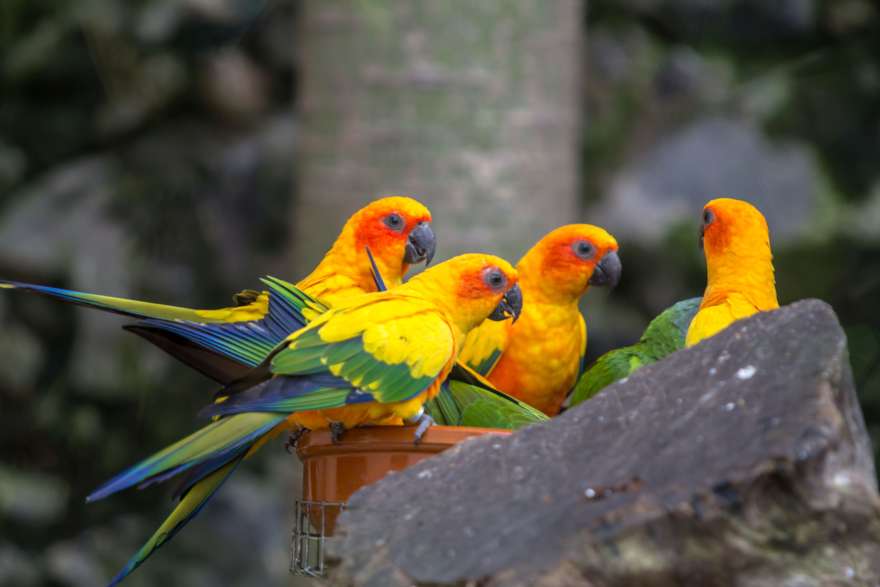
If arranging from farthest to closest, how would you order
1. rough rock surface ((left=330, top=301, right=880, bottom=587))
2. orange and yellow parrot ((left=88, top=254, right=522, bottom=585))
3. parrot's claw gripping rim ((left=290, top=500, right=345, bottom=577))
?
parrot's claw gripping rim ((left=290, top=500, right=345, bottom=577)), orange and yellow parrot ((left=88, top=254, right=522, bottom=585)), rough rock surface ((left=330, top=301, right=880, bottom=587))

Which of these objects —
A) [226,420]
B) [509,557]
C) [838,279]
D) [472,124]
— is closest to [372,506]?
[509,557]

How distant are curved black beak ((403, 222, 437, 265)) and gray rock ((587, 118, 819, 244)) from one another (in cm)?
221

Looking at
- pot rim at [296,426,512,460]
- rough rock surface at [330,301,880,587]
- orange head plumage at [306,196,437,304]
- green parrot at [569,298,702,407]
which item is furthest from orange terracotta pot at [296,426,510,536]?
orange head plumage at [306,196,437,304]

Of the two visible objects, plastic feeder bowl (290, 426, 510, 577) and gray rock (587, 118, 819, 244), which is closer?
plastic feeder bowl (290, 426, 510, 577)

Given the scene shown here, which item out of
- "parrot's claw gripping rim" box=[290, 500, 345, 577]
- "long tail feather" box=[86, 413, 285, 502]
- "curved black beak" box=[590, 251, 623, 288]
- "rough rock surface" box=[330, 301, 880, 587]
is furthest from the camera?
"curved black beak" box=[590, 251, 623, 288]

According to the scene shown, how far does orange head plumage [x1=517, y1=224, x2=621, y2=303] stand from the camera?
2.05 m

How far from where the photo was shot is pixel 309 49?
3.00 m

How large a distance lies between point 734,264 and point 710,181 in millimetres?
2319

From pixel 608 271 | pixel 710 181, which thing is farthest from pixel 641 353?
pixel 710 181

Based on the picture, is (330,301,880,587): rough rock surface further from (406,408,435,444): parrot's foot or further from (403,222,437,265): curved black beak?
(403,222,437,265): curved black beak

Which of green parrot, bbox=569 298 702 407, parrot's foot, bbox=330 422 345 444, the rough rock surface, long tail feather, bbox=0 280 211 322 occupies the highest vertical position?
green parrot, bbox=569 298 702 407

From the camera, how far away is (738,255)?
189 centimetres

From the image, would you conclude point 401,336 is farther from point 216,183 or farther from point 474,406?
point 216,183

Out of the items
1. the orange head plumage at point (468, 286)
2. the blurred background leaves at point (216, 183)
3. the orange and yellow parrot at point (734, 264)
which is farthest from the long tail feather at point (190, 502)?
the blurred background leaves at point (216, 183)
